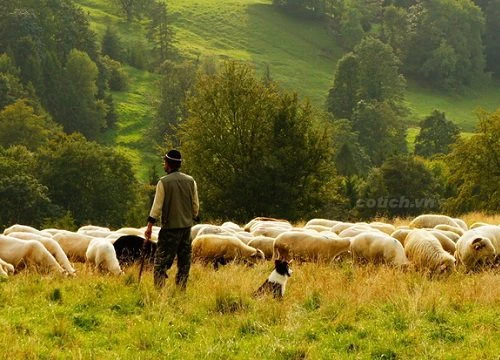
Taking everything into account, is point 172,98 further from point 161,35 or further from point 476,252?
point 476,252

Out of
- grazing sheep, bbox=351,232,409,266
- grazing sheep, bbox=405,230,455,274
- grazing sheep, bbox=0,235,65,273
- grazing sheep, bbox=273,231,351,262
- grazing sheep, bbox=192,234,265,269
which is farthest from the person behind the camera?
grazing sheep, bbox=273,231,351,262

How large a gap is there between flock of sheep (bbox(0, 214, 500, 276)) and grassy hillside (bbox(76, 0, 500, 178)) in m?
93.1

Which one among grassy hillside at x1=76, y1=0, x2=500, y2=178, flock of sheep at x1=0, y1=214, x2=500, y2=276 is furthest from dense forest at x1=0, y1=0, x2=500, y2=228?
flock of sheep at x1=0, y1=214, x2=500, y2=276

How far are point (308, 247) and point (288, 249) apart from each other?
544mm

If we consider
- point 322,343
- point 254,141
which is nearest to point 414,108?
point 254,141

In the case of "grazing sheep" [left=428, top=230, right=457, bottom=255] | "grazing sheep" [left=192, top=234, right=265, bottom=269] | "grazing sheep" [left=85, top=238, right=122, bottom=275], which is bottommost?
"grazing sheep" [left=192, top=234, right=265, bottom=269]

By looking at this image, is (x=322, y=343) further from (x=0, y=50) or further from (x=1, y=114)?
(x=0, y=50)

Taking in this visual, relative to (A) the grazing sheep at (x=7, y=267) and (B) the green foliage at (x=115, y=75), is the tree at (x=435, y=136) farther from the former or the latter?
(A) the grazing sheep at (x=7, y=267)

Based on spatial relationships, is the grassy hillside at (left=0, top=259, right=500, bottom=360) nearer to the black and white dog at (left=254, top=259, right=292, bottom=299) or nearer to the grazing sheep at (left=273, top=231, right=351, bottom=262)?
the black and white dog at (left=254, top=259, right=292, bottom=299)

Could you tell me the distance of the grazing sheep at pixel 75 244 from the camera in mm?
18250

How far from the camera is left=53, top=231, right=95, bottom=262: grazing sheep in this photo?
18250 millimetres

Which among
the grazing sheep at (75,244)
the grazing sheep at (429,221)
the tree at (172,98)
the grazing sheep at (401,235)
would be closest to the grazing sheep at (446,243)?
the grazing sheep at (401,235)

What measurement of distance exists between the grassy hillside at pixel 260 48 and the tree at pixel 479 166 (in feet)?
195

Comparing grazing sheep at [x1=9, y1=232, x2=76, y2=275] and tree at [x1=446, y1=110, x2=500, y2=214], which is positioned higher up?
grazing sheep at [x1=9, y1=232, x2=76, y2=275]
